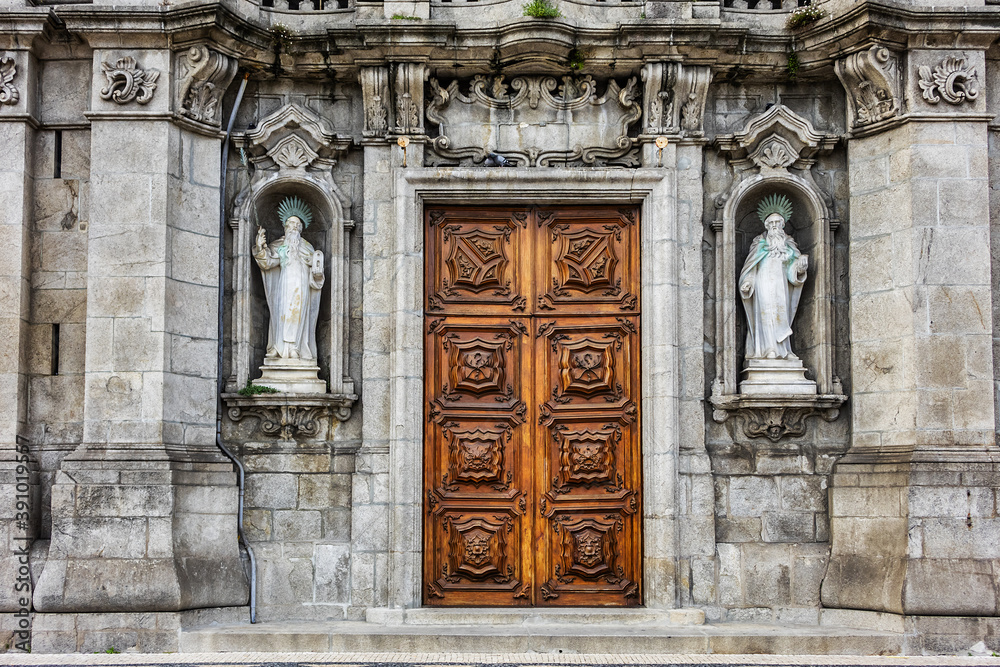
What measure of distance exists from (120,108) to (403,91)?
2597 mm

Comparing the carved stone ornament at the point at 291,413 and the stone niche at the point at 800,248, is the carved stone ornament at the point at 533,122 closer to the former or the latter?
the stone niche at the point at 800,248

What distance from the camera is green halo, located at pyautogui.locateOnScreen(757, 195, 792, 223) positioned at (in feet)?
38.3

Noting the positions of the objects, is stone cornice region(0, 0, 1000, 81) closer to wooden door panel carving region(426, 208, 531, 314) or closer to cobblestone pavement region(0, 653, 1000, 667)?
wooden door panel carving region(426, 208, 531, 314)

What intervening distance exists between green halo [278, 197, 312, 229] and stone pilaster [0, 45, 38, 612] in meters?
2.31

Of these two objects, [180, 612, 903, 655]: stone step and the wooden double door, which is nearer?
[180, 612, 903, 655]: stone step

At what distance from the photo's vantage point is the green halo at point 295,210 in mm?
11609

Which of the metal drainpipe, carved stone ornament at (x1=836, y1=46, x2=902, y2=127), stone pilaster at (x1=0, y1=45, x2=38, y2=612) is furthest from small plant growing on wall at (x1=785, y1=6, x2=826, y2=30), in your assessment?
stone pilaster at (x1=0, y1=45, x2=38, y2=612)

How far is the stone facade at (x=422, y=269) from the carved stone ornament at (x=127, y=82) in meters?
0.03

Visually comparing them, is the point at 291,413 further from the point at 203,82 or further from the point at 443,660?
the point at 203,82

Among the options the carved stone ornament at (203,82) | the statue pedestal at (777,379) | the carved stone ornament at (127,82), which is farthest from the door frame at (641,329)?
the carved stone ornament at (127,82)

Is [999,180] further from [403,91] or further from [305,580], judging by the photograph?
[305,580]

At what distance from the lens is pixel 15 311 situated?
10797 millimetres

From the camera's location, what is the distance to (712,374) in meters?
11.4

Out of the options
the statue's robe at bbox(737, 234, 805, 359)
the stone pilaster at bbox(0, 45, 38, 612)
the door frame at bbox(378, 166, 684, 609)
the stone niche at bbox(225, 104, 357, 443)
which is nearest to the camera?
the stone pilaster at bbox(0, 45, 38, 612)
